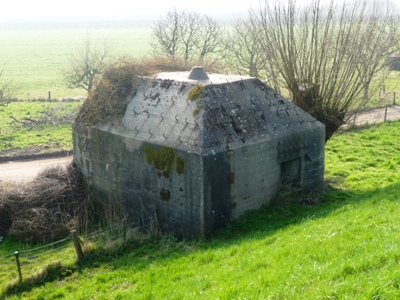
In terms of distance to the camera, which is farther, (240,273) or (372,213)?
(372,213)

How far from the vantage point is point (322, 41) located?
54.7ft

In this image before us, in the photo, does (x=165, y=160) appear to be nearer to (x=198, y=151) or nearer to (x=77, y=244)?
(x=198, y=151)

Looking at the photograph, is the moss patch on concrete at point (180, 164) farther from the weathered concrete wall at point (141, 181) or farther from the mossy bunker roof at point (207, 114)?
the mossy bunker roof at point (207, 114)

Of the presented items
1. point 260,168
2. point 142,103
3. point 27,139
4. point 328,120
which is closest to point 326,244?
point 260,168

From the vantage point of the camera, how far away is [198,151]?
11812mm

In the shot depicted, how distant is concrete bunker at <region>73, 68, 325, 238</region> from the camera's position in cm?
1209

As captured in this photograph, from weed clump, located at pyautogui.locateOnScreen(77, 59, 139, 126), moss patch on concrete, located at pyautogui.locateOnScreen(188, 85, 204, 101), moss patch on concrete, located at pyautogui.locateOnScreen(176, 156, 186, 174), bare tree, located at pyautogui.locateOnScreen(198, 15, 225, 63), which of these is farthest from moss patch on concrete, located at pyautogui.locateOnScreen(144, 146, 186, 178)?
bare tree, located at pyautogui.locateOnScreen(198, 15, 225, 63)

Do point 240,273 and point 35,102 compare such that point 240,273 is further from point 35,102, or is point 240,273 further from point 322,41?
point 35,102

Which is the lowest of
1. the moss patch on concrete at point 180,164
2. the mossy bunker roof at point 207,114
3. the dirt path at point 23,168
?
the dirt path at point 23,168

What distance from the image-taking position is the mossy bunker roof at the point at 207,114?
1238 cm

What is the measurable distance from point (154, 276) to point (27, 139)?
1626cm

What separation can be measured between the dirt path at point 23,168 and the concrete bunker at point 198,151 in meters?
4.16

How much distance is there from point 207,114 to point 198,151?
1.17 metres

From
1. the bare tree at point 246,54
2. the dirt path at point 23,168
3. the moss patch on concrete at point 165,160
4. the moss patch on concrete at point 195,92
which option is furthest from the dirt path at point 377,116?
the moss patch on concrete at point 165,160
